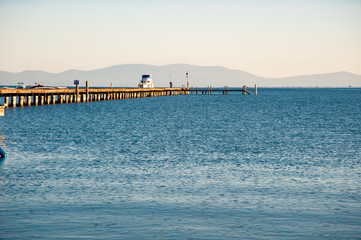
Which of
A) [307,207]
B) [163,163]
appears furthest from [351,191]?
[163,163]

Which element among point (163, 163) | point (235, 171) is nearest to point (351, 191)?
point (235, 171)

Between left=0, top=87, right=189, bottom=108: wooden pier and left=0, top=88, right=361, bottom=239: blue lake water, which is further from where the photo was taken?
left=0, top=87, right=189, bottom=108: wooden pier

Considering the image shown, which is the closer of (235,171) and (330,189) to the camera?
(330,189)

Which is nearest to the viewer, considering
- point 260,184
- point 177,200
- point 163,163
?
point 177,200

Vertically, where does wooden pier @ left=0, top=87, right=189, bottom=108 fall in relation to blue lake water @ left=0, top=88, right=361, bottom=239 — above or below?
above

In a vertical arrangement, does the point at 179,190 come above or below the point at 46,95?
below

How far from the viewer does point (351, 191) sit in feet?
47.9

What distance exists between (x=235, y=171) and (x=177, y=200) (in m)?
5.19

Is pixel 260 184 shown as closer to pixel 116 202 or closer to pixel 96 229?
pixel 116 202

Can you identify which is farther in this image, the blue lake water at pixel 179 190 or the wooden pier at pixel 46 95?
the wooden pier at pixel 46 95

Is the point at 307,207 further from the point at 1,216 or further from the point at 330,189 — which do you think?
the point at 1,216

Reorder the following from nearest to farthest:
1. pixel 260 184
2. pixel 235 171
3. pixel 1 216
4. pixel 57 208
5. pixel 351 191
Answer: pixel 1 216
pixel 57 208
pixel 351 191
pixel 260 184
pixel 235 171

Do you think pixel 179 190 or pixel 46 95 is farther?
pixel 46 95

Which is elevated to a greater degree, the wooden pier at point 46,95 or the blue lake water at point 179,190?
the wooden pier at point 46,95
